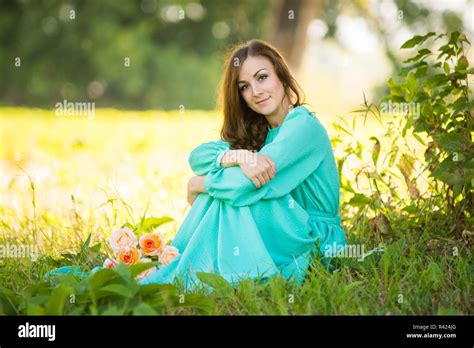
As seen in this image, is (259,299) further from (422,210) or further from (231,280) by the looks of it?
(422,210)

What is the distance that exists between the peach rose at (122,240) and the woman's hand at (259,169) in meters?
→ 0.60

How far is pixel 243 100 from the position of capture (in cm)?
326

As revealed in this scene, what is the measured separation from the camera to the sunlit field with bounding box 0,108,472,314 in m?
2.43

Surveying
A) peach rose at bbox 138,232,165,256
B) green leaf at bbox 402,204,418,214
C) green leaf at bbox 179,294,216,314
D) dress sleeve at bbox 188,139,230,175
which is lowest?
green leaf at bbox 179,294,216,314

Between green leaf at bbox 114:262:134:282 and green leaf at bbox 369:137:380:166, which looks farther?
green leaf at bbox 369:137:380:166

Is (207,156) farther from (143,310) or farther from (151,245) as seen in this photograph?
(143,310)

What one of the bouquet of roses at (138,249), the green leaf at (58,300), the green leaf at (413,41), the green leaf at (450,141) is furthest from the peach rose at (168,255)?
the green leaf at (413,41)

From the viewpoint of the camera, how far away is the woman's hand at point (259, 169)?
269 cm

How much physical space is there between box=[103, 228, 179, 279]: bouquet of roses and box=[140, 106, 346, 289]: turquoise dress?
56 millimetres

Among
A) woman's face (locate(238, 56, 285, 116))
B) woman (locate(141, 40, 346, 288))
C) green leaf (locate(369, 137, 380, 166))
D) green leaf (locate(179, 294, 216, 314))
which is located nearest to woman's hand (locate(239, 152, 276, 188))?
woman (locate(141, 40, 346, 288))

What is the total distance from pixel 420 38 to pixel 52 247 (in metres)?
2.11

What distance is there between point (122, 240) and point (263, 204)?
2.15 feet

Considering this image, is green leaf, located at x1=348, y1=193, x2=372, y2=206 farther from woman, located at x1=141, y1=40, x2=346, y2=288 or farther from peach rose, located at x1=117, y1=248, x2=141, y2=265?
peach rose, located at x1=117, y1=248, x2=141, y2=265

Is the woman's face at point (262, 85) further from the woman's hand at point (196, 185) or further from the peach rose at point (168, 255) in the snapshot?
the peach rose at point (168, 255)
